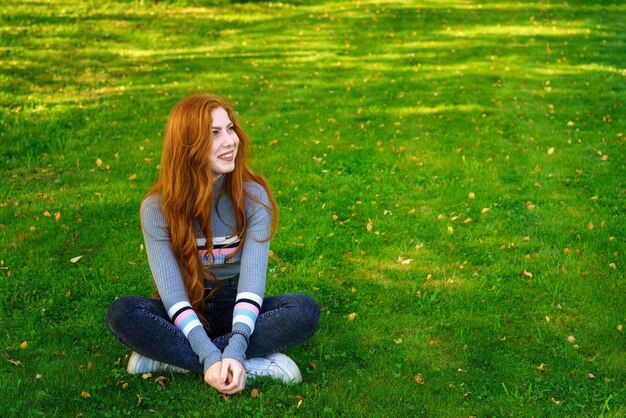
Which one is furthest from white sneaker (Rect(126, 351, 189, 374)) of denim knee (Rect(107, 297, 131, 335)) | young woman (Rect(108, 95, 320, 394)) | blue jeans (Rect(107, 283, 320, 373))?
denim knee (Rect(107, 297, 131, 335))

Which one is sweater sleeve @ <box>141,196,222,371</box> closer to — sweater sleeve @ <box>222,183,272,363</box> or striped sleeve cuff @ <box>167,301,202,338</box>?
striped sleeve cuff @ <box>167,301,202,338</box>

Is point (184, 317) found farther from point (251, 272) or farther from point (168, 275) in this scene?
point (251, 272)

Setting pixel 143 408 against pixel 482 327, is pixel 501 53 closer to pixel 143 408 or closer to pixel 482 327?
pixel 482 327

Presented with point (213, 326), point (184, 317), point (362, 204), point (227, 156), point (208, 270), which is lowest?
point (362, 204)

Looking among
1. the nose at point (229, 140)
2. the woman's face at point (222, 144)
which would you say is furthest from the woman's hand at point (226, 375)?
the nose at point (229, 140)

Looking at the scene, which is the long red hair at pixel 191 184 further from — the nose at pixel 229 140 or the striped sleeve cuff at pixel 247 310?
the striped sleeve cuff at pixel 247 310

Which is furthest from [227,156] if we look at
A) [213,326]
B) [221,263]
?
[213,326]

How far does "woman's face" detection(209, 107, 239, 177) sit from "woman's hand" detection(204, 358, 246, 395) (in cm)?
113

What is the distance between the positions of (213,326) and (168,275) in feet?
1.74

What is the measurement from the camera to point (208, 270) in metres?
4.52

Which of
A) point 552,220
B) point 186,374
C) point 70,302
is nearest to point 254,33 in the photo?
point 552,220

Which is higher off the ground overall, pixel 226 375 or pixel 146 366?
pixel 226 375

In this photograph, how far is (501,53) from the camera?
14227mm

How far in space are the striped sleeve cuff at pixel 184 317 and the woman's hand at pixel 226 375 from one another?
0.28 metres
